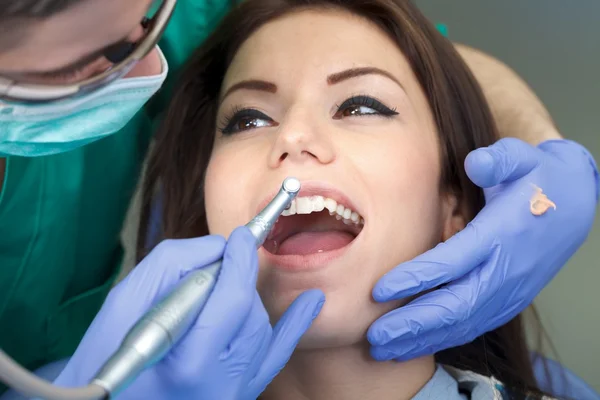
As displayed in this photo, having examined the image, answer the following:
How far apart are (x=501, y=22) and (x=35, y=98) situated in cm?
150

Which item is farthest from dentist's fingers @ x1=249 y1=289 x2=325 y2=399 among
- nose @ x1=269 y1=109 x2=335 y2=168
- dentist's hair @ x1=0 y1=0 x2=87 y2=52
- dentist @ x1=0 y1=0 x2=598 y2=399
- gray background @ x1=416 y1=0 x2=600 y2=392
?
gray background @ x1=416 y1=0 x2=600 y2=392

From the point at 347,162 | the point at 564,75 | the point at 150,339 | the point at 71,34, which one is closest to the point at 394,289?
the point at 347,162

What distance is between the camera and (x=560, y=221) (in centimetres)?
109

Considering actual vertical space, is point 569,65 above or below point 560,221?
above

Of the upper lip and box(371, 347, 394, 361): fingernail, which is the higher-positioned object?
the upper lip

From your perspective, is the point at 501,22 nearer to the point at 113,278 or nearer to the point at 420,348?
the point at 420,348

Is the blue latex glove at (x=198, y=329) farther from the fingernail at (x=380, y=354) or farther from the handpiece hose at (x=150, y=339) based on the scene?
the fingernail at (x=380, y=354)

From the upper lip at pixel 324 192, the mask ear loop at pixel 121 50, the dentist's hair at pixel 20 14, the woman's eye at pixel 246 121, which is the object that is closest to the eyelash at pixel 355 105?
the woman's eye at pixel 246 121

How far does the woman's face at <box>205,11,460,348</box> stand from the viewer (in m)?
0.91

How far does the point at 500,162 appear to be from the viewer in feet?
3.22

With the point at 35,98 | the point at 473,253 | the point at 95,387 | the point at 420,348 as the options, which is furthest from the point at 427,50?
the point at 95,387

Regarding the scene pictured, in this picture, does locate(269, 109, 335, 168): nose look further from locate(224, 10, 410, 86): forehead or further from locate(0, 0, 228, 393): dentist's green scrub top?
locate(0, 0, 228, 393): dentist's green scrub top

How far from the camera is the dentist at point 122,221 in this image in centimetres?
66

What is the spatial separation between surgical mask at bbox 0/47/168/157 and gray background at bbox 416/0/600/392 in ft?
4.08
